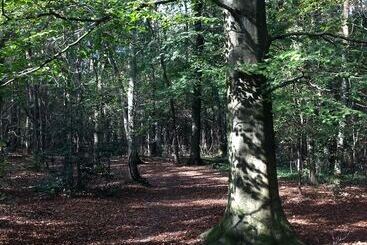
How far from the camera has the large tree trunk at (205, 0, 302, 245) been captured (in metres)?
7.71

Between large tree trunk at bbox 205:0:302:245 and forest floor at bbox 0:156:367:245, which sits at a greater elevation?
large tree trunk at bbox 205:0:302:245

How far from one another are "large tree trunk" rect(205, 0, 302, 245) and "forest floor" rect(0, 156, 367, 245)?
1.30 m

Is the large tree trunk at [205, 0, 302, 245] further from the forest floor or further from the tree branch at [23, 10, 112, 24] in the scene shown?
the tree branch at [23, 10, 112, 24]

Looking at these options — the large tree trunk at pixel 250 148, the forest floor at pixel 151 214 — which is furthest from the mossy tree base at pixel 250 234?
the forest floor at pixel 151 214

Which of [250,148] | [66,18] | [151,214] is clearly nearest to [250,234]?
[250,148]

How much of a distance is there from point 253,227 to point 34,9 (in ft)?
17.6

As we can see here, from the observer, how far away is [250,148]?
769 cm

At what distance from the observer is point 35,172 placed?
23.6 meters

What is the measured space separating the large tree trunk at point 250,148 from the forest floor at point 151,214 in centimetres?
130

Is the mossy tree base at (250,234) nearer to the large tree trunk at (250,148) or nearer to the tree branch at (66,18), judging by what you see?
the large tree trunk at (250,148)

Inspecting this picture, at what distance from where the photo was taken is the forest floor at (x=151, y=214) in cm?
991

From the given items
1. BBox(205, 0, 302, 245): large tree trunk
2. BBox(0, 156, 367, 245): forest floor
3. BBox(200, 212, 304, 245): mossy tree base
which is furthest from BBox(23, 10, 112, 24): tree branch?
BBox(200, 212, 304, 245): mossy tree base

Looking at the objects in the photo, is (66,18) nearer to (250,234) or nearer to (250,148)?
(250,148)

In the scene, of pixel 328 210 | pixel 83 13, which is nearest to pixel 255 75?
pixel 83 13
